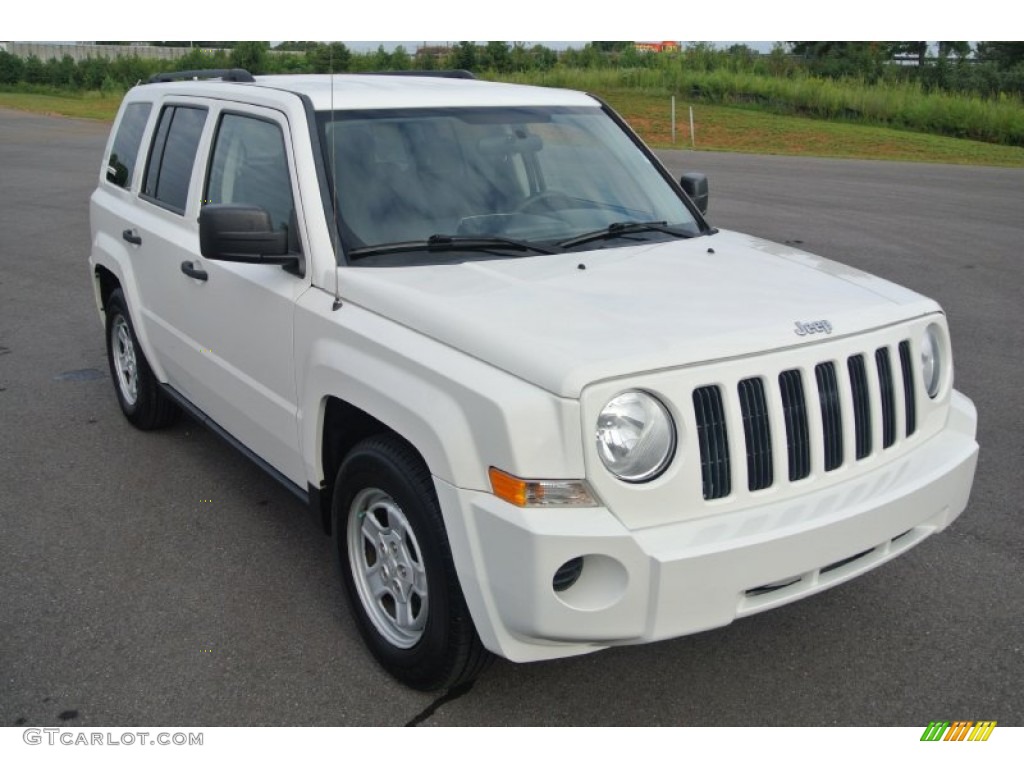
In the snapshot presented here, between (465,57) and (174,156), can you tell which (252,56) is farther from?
(465,57)

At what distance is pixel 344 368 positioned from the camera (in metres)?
3.56

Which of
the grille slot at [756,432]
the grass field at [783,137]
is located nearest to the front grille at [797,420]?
the grille slot at [756,432]

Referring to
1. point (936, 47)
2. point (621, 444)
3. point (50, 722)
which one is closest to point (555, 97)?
point (621, 444)

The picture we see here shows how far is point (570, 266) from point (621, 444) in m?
1.06

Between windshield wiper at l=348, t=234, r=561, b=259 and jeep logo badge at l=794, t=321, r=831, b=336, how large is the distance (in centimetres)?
108

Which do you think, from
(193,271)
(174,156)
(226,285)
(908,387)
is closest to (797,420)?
(908,387)

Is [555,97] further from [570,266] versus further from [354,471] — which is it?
[354,471]

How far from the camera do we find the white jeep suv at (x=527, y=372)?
2932 millimetres

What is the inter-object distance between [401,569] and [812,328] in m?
1.55

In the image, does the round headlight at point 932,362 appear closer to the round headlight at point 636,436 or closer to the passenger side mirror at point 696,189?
the round headlight at point 636,436

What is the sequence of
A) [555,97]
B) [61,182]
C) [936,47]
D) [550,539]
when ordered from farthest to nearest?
[936,47], [61,182], [555,97], [550,539]

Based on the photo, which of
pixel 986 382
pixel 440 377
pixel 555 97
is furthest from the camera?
pixel 986 382
